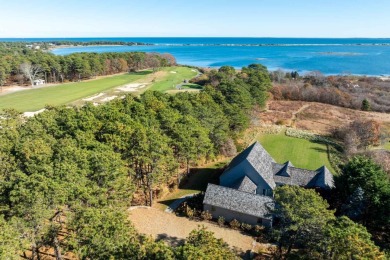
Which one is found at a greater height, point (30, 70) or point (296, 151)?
point (30, 70)

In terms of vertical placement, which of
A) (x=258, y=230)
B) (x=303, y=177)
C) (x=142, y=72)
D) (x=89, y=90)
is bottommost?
(x=258, y=230)

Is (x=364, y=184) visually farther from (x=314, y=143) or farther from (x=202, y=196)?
(x=314, y=143)

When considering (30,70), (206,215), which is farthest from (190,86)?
(206,215)

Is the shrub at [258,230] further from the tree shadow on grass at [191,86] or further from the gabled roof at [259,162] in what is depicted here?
the tree shadow on grass at [191,86]

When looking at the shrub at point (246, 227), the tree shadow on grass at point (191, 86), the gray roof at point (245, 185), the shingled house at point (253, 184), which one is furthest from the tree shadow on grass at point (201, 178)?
the tree shadow on grass at point (191, 86)

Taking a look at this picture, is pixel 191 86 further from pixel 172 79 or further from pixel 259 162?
pixel 259 162
